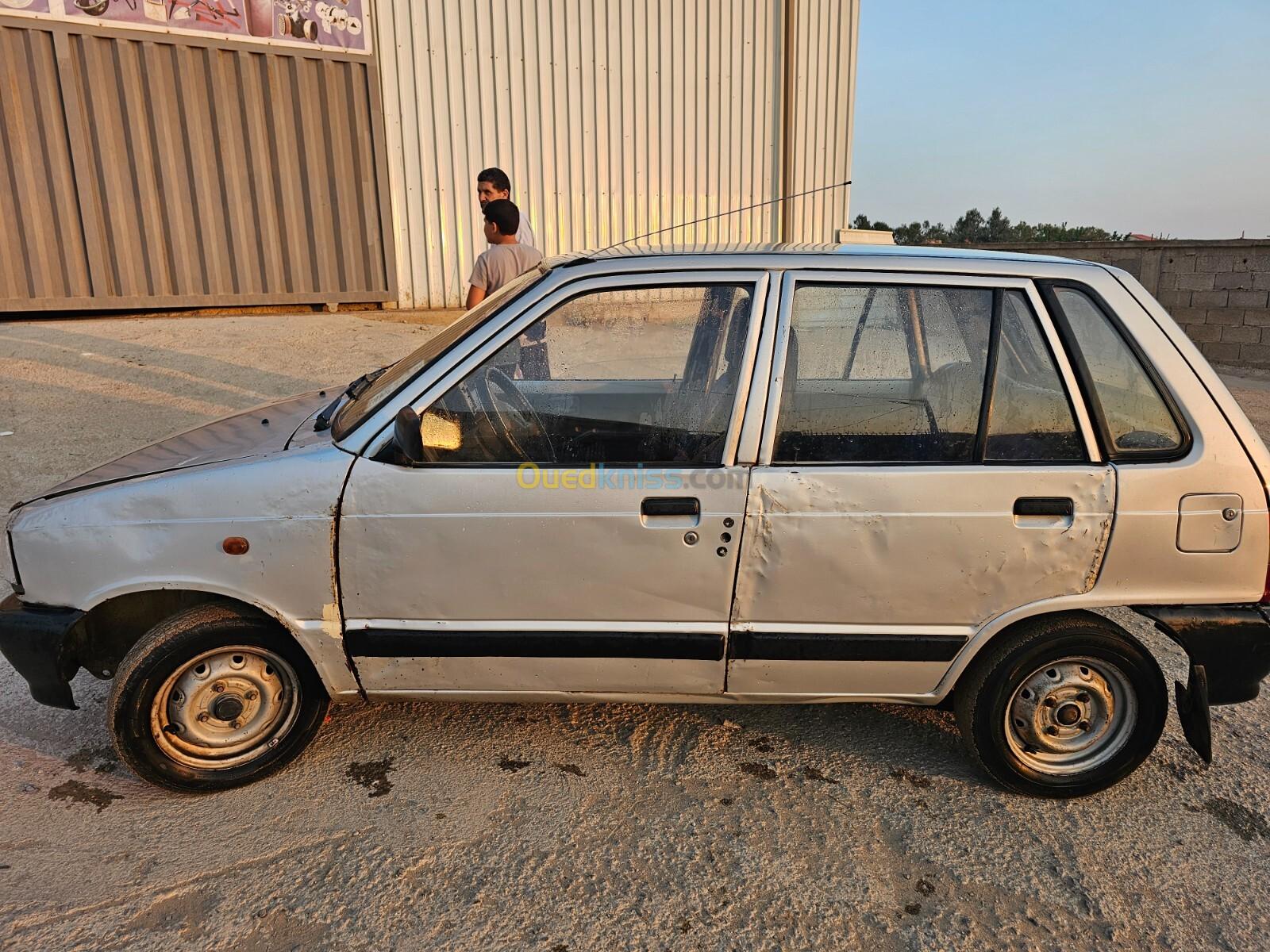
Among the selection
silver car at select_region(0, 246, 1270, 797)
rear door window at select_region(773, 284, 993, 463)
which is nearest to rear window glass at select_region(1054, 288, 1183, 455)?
silver car at select_region(0, 246, 1270, 797)

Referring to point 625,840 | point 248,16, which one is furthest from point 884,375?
point 248,16

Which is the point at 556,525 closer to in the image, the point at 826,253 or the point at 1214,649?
the point at 826,253

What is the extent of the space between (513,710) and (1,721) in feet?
6.01

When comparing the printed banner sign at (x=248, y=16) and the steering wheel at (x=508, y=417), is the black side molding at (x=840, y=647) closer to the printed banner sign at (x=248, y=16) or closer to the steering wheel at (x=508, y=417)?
the steering wheel at (x=508, y=417)

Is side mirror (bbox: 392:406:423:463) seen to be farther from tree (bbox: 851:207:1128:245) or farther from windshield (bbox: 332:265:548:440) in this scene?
tree (bbox: 851:207:1128:245)

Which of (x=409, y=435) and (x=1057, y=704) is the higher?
(x=409, y=435)

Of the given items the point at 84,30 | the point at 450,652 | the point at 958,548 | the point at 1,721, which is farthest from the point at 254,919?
the point at 84,30

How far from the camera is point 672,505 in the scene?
2.49 m

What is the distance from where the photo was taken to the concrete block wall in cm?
1276

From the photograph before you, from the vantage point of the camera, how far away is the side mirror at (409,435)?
2.46 meters

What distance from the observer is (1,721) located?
10.0 feet

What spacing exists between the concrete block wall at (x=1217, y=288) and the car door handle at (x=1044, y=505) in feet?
38.3

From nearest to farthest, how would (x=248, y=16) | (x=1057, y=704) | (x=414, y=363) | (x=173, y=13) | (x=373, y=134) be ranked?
(x=1057, y=704) → (x=414, y=363) → (x=173, y=13) → (x=248, y=16) → (x=373, y=134)

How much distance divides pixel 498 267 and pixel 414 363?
232cm
